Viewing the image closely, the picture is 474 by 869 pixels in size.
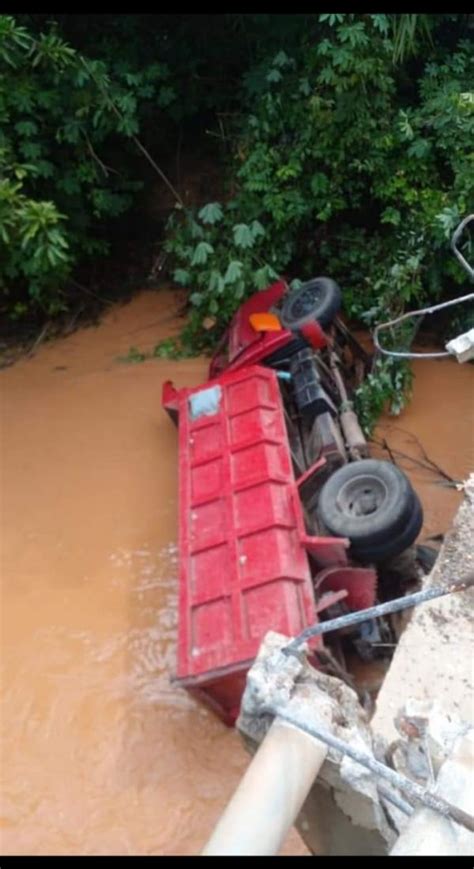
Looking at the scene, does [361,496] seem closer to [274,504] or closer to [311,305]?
[274,504]

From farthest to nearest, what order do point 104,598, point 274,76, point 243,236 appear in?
point 243,236 < point 274,76 < point 104,598

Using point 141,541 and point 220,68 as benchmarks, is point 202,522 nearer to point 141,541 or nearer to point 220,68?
point 141,541

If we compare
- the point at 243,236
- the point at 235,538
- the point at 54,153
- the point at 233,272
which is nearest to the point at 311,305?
the point at 233,272

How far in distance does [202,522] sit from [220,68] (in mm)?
5748

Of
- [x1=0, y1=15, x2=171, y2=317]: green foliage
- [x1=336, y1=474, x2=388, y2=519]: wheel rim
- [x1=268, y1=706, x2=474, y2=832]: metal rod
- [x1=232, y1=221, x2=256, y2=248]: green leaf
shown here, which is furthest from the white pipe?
[x1=232, y1=221, x2=256, y2=248]: green leaf

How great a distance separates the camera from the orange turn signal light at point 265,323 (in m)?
5.57

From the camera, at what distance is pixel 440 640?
280 centimetres

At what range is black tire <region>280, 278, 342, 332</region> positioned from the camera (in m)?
5.56

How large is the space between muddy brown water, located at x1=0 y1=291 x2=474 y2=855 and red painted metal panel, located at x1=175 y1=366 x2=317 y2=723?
0.56 meters

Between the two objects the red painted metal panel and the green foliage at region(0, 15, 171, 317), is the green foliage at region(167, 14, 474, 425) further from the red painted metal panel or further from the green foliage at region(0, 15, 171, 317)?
the red painted metal panel

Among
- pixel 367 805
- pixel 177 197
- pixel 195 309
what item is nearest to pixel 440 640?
pixel 367 805

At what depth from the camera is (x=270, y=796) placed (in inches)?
48.3

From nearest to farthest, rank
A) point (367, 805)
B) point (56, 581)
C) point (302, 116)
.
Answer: point (367, 805), point (56, 581), point (302, 116)

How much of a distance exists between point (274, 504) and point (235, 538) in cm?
32
